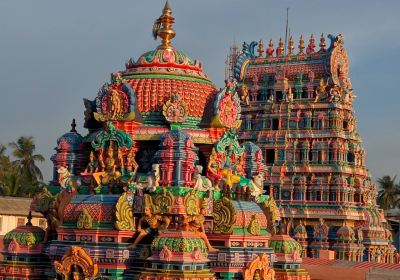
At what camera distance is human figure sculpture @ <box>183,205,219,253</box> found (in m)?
18.1

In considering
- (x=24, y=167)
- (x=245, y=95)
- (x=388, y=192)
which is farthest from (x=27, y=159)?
(x=388, y=192)

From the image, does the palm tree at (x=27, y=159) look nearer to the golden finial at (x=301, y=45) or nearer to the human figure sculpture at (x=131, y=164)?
the golden finial at (x=301, y=45)

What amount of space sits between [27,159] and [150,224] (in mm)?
45400

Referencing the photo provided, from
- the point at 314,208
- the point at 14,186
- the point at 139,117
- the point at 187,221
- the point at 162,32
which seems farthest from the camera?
the point at 14,186

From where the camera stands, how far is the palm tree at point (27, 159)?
61.9 m

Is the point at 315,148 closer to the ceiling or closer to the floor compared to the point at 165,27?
closer to the ceiling

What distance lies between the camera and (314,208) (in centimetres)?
4928

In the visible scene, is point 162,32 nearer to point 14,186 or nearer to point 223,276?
point 223,276

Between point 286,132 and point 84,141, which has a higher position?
point 286,132

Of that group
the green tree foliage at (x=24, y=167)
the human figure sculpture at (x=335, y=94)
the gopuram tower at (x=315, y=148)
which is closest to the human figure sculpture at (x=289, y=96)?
the gopuram tower at (x=315, y=148)

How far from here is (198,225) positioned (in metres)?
18.4

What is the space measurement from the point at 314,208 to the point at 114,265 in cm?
3240

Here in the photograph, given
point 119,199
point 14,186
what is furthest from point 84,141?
point 14,186

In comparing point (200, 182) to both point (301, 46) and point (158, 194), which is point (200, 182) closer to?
point (158, 194)
